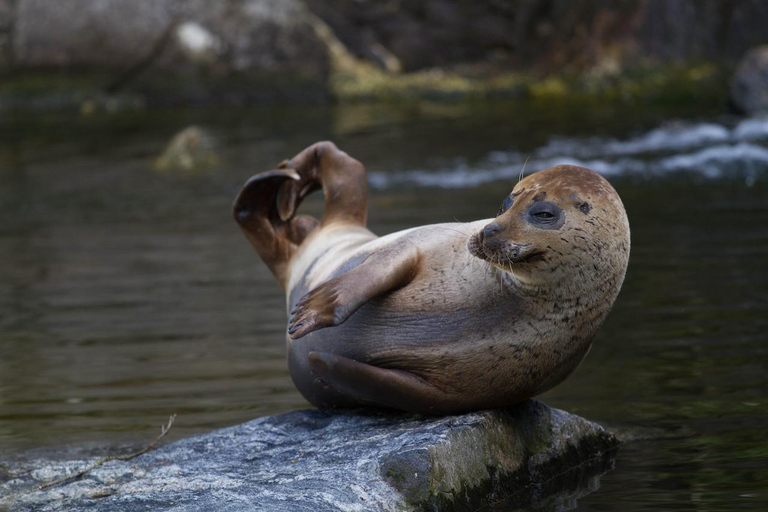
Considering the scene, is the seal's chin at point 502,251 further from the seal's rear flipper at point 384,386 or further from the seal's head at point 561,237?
the seal's rear flipper at point 384,386

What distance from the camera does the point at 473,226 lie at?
4.60m

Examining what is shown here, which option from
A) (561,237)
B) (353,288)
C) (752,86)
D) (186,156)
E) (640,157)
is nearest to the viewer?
(561,237)

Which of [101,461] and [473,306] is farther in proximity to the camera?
[101,461]

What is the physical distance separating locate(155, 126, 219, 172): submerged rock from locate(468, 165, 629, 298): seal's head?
10.8m

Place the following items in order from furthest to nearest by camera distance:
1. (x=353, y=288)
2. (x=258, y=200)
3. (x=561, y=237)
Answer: (x=258, y=200) < (x=353, y=288) < (x=561, y=237)

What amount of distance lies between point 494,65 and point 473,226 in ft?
56.4

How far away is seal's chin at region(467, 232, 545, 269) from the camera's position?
3.94 meters

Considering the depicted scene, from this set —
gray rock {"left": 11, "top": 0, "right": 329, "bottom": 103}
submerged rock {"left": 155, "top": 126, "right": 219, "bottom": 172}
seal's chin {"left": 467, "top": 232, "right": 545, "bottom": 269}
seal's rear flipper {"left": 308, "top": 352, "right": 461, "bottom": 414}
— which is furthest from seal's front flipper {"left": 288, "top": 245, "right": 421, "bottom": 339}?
gray rock {"left": 11, "top": 0, "right": 329, "bottom": 103}

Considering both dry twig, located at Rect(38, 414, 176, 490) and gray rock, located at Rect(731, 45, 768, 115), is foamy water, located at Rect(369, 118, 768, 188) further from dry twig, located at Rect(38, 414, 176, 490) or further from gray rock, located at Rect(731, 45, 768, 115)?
dry twig, located at Rect(38, 414, 176, 490)

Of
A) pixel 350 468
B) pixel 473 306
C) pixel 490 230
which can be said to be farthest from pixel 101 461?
pixel 490 230

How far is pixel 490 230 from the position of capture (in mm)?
3988

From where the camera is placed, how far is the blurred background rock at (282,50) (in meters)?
20.9

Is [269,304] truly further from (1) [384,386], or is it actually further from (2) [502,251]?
(2) [502,251]

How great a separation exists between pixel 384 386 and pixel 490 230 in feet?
2.50
